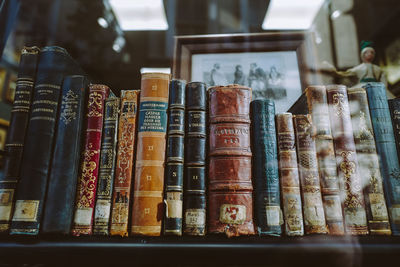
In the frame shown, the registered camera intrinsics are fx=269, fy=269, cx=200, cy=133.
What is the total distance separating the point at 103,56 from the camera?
3021 mm

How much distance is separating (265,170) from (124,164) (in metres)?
0.33

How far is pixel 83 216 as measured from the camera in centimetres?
60

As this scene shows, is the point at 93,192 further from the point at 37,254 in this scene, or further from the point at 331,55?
the point at 331,55

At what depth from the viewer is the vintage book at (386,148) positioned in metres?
0.60

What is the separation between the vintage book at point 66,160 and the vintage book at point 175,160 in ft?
0.69

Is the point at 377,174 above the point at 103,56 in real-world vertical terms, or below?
below

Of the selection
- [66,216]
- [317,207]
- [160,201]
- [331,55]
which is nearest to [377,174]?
[317,207]

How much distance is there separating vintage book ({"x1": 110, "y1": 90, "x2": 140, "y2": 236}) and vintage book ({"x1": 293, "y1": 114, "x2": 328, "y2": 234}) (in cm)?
40

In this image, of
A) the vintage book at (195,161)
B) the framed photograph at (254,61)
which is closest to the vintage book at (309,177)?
the vintage book at (195,161)

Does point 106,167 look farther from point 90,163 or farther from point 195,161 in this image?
point 195,161

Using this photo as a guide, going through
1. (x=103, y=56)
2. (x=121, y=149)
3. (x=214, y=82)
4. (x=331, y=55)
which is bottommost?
(x=121, y=149)

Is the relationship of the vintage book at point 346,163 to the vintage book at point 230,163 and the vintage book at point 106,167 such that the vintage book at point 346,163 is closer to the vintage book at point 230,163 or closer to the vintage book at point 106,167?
the vintage book at point 230,163

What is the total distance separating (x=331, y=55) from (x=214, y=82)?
1644 mm

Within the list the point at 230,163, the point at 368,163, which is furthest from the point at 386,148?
the point at 230,163
